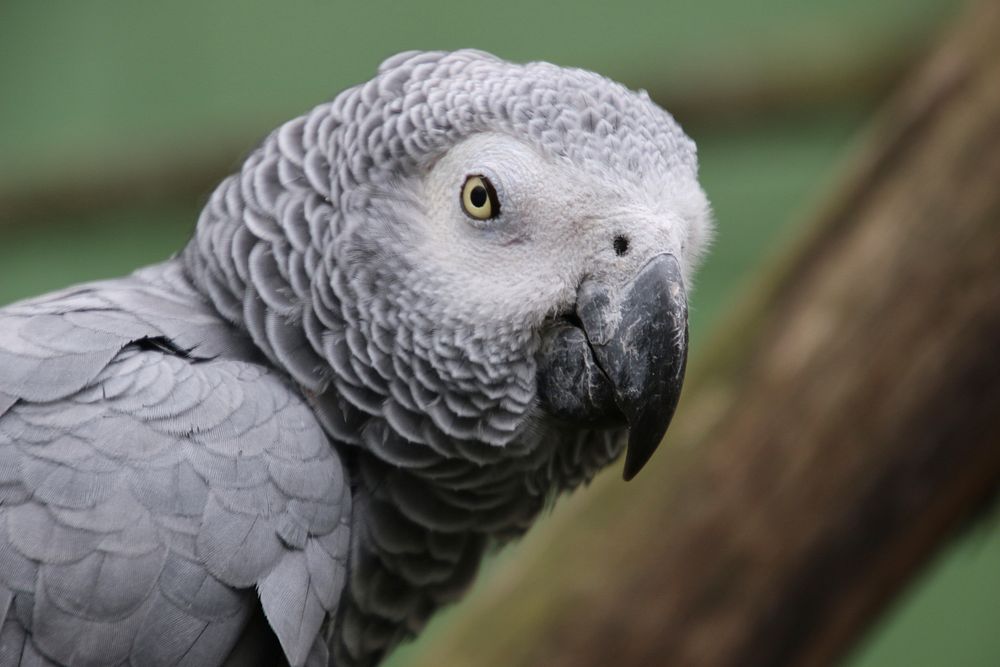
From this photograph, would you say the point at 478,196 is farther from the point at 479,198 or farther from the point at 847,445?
the point at 847,445

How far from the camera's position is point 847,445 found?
202 cm

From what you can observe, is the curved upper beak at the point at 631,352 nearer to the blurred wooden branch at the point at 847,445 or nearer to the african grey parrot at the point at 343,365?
the african grey parrot at the point at 343,365

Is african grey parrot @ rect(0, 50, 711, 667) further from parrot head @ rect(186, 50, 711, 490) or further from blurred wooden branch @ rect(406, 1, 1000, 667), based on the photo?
blurred wooden branch @ rect(406, 1, 1000, 667)

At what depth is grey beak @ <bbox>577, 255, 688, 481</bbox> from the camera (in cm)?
122

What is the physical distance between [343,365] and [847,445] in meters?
1.12

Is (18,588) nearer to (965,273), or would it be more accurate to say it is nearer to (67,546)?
(67,546)

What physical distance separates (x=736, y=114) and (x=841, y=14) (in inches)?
50.6

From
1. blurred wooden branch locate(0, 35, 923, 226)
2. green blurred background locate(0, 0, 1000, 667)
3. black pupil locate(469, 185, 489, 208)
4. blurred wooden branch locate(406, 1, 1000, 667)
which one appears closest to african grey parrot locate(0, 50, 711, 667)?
black pupil locate(469, 185, 489, 208)

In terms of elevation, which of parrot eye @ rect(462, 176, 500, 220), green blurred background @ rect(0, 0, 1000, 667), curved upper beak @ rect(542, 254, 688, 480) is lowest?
green blurred background @ rect(0, 0, 1000, 667)

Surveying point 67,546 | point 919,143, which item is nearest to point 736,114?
point 919,143

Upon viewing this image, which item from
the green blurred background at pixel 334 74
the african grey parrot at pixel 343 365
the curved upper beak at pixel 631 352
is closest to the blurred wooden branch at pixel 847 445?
the african grey parrot at pixel 343 365

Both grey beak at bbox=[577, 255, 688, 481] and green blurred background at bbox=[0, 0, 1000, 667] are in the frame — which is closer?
grey beak at bbox=[577, 255, 688, 481]

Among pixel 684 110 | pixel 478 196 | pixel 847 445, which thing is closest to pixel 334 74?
pixel 684 110

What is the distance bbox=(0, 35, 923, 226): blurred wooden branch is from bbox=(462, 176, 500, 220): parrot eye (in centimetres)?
176
